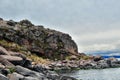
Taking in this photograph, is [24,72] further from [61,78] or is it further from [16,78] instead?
[61,78]

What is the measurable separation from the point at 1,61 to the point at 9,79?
1508 centimetres

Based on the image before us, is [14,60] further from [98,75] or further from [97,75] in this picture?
[98,75]

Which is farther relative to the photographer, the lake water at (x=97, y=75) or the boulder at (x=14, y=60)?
the lake water at (x=97, y=75)

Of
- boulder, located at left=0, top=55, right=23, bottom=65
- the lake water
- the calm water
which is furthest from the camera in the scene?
the lake water

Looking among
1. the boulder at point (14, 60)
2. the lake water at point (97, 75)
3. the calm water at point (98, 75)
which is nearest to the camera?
the boulder at point (14, 60)

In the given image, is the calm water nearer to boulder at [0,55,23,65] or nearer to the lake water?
the lake water

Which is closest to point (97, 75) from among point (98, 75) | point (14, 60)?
point (98, 75)

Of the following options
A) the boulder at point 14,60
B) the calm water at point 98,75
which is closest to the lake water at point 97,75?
the calm water at point 98,75

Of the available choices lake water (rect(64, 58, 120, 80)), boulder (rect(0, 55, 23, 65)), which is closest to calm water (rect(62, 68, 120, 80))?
lake water (rect(64, 58, 120, 80))

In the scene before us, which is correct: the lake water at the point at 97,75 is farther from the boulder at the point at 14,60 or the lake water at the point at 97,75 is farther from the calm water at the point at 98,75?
the boulder at the point at 14,60

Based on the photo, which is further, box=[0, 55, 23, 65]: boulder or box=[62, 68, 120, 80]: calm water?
box=[62, 68, 120, 80]: calm water

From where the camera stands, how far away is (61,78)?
233ft

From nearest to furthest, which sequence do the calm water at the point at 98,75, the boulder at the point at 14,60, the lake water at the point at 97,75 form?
the boulder at the point at 14,60, the calm water at the point at 98,75, the lake water at the point at 97,75

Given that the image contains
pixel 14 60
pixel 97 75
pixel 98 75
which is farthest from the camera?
pixel 98 75
